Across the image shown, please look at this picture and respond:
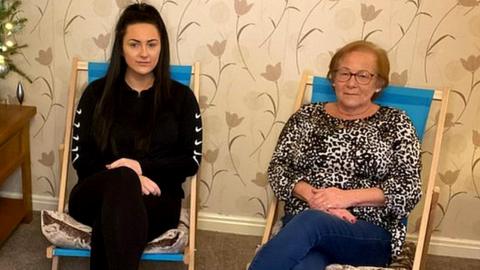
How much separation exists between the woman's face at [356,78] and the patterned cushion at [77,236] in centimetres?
76

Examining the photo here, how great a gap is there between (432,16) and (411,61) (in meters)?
0.19

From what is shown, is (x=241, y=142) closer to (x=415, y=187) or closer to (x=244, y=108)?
(x=244, y=108)

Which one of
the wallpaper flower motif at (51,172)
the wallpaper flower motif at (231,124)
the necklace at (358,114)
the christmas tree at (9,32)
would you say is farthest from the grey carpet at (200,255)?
the necklace at (358,114)

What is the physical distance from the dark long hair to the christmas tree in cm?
46

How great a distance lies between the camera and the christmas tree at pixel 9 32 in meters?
2.30

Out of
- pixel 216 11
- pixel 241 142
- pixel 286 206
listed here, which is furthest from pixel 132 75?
pixel 286 206

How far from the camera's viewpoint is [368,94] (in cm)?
203

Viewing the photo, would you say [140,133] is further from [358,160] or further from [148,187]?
[358,160]

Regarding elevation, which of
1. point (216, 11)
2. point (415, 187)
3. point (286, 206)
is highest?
point (216, 11)

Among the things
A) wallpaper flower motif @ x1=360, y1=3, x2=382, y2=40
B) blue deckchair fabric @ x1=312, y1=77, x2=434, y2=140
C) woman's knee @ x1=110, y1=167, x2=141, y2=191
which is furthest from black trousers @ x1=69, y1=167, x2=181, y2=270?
wallpaper flower motif @ x1=360, y1=3, x2=382, y2=40

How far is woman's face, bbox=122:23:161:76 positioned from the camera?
2125 millimetres

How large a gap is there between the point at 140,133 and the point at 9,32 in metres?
0.74

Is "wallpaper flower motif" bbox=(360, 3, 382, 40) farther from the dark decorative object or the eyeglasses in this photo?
the dark decorative object

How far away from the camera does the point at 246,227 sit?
2.68 meters
